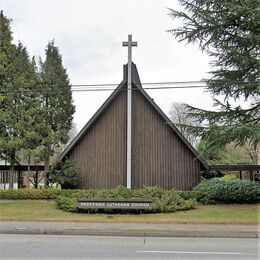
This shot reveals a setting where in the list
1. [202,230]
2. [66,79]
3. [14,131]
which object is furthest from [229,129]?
[66,79]

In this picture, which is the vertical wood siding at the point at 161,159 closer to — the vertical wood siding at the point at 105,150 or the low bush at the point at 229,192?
the vertical wood siding at the point at 105,150

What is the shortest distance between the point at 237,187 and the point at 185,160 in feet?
12.3

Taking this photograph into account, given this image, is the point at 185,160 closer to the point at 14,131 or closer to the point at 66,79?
the point at 14,131

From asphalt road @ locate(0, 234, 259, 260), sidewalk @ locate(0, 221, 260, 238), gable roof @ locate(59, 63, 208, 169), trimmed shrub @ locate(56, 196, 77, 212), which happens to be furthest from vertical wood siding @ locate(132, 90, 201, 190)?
asphalt road @ locate(0, 234, 259, 260)

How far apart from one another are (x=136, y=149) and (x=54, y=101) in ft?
32.5

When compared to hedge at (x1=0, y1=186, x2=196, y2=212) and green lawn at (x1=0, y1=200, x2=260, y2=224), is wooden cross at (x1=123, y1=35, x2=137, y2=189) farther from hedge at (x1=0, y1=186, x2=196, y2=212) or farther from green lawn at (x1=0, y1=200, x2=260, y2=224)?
green lawn at (x1=0, y1=200, x2=260, y2=224)

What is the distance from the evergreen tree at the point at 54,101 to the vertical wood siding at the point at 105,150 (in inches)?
189

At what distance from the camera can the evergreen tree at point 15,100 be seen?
26719mm

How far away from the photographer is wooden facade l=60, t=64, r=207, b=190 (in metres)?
24.4

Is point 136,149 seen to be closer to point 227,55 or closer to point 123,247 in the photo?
point 227,55

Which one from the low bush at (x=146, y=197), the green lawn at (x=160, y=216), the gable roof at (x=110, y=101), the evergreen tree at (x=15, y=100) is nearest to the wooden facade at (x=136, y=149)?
the gable roof at (x=110, y=101)

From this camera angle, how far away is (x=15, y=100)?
27.5 metres

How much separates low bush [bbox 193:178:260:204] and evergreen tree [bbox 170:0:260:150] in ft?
14.1

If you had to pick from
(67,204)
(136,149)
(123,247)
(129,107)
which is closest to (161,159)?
(136,149)
